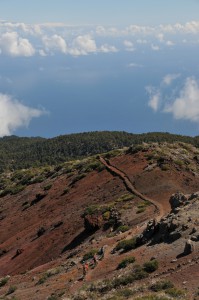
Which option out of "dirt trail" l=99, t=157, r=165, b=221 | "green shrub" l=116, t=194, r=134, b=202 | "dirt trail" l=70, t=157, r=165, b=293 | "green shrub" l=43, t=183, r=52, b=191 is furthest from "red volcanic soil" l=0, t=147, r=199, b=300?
"green shrub" l=43, t=183, r=52, b=191

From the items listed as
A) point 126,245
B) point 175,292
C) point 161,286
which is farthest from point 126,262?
point 175,292

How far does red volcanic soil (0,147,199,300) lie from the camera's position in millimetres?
22578

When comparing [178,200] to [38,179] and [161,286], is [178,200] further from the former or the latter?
[38,179]

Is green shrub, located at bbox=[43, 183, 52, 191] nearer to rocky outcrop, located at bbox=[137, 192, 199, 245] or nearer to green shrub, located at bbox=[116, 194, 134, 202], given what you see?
green shrub, located at bbox=[116, 194, 134, 202]

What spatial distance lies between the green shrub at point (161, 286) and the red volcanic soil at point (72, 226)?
400 millimetres

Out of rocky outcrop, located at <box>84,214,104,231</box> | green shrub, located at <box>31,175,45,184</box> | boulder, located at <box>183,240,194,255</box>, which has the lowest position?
boulder, located at <box>183,240,194,255</box>

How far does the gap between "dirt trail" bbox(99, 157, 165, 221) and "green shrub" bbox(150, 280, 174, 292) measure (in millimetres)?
11757

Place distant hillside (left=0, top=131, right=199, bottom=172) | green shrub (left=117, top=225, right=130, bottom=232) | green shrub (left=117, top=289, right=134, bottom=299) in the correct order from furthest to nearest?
distant hillside (left=0, top=131, right=199, bottom=172)
green shrub (left=117, top=225, right=130, bottom=232)
green shrub (left=117, top=289, right=134, bottom=299)

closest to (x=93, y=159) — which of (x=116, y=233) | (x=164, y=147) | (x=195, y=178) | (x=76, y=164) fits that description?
(x=76, y=164)

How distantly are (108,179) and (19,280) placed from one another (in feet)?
64.6

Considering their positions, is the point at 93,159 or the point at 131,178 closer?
the point at 131,178

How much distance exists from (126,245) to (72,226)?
13356 mm

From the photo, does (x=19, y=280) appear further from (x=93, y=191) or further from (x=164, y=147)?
(x=164, y=147)

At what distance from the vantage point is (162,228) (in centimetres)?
2420
